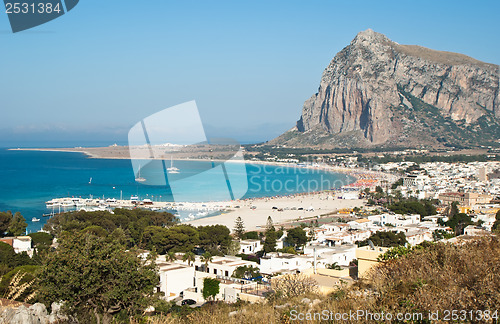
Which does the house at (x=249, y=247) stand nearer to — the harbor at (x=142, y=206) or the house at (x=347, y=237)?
the house at (x=347, y=237)

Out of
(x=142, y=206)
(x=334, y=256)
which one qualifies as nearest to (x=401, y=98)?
(x=142, y=206)

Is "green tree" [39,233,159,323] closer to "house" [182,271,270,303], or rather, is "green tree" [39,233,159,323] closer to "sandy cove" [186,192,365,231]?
"house" [182,271,270,303]

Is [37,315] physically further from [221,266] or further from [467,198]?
[467,198]

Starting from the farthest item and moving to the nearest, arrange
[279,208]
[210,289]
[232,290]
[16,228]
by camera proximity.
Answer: [279,208] < [16,228] < [210,289] < [232,290]

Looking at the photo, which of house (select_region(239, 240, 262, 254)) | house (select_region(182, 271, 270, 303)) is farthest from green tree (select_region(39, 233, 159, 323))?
house (select_region(239, 240, 262, 254))

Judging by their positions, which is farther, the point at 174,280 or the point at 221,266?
the point at 221,266

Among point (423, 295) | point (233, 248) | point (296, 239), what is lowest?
point (296, 239)
